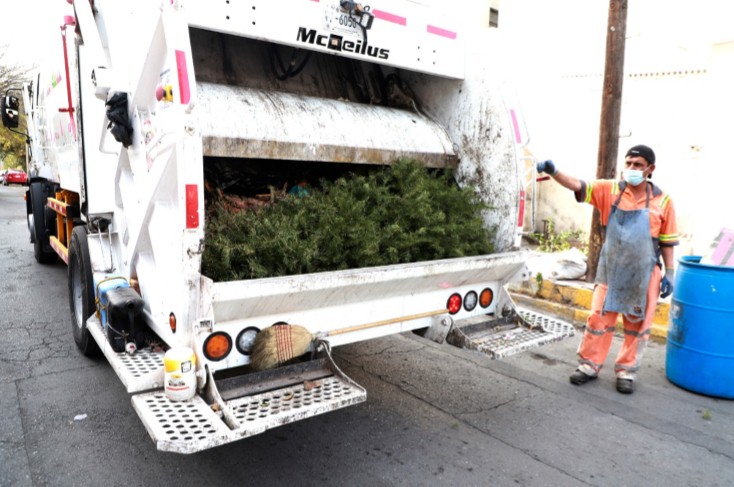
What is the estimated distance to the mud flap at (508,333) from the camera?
3.12 m

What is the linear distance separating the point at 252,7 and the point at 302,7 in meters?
0.29

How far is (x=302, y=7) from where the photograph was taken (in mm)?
2902

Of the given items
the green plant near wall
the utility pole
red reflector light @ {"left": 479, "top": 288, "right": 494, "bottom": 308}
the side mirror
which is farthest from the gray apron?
the side mirror

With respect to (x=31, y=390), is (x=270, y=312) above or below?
above

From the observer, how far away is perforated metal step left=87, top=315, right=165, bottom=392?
7.64ft

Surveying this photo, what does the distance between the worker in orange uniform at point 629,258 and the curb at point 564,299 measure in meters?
1.31

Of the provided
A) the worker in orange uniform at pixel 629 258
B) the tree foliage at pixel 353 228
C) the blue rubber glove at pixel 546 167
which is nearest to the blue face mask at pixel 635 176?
the worker in orange uniform at pixel 629 258

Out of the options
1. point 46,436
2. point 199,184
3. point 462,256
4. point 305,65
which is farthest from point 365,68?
point 46,436

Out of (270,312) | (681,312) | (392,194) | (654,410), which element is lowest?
(654,410)

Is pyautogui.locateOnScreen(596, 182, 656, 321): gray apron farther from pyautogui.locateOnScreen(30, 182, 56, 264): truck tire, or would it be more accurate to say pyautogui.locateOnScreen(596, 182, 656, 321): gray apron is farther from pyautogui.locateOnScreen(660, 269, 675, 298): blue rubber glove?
pyautogui.locateOnScreen(30, 182, 56, 264): truck tire

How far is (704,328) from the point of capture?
369 centimetres

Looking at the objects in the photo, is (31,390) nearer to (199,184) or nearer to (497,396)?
(199,184)

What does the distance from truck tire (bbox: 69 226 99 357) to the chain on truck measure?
0.02 metres

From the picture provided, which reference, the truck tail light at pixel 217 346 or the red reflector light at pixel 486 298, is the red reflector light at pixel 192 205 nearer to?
the truck tail light at pixel 217 346
